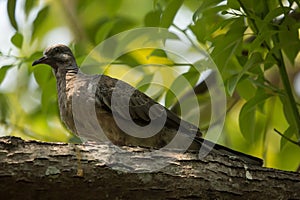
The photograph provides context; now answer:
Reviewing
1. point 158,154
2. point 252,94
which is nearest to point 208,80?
point 252,94

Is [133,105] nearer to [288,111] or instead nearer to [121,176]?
[288,111]

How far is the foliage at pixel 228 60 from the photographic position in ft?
14.3

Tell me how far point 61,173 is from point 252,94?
187 cm

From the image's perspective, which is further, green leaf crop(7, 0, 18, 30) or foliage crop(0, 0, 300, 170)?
green leaf crop(7, 0, 18, 30)

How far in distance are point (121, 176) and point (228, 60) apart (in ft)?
3.66

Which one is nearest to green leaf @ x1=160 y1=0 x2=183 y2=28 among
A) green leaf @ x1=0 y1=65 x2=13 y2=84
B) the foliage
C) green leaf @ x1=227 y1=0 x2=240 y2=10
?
the foliage

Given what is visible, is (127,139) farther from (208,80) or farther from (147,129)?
(208,80)

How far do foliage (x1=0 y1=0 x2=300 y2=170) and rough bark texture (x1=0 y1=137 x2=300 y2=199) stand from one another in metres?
0.45

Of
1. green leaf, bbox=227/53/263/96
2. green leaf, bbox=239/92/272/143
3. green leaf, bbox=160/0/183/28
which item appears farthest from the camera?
green leaf, bbox=239/92/272/143

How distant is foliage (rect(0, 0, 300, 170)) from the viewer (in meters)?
4.37

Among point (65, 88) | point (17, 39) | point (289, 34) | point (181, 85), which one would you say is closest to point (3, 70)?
point (17, 39)

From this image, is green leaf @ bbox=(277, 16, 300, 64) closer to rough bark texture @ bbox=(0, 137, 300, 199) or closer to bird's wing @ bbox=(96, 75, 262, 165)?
rough bark texture @ bbox=(0, 137, 300, 199)

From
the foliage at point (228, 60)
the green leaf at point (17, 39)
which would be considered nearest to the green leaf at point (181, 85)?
the foliage at point (228, 60)

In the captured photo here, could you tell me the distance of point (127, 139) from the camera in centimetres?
504
